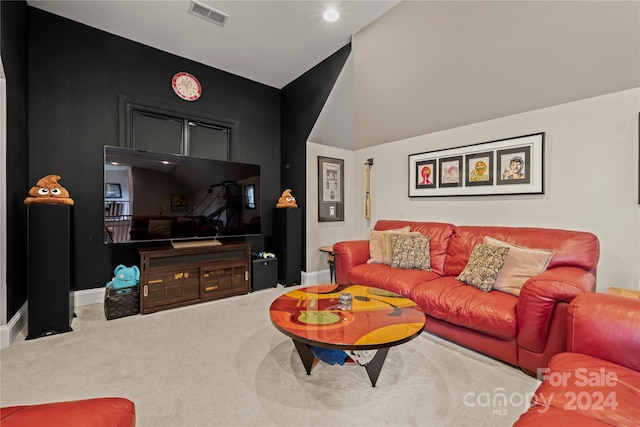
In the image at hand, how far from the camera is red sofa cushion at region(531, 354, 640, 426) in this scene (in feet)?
3.02

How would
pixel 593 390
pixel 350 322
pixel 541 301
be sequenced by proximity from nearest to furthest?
pixel 593 390 < pixel 350 322 < pixel 541 301

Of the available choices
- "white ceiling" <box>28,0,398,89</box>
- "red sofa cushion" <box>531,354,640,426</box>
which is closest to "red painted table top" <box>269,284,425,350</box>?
"red sofa cushion" <box>531,354,640,426</box>

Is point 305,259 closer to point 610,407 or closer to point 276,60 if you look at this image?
point 276,60

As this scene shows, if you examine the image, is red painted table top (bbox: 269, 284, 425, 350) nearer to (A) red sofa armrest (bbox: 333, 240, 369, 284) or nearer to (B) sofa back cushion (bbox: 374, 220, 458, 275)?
(A) red sofa armrest (bbox: 333, 240, 369, 284)

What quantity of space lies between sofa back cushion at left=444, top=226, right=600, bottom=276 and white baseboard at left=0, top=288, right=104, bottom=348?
3.71 metres

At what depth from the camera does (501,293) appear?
7.05 ft

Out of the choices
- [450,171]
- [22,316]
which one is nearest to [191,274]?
[22,316]

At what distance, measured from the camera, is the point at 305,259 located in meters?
4.16

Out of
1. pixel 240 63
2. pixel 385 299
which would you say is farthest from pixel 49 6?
pixel 385 299

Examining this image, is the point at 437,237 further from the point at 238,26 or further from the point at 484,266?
the point at 238,26

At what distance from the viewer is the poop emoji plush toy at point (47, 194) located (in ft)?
7.87

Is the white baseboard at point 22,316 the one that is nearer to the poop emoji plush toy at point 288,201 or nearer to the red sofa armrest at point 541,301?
the poop emoji plush toy at point 288,201

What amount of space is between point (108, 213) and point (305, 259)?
2.39m

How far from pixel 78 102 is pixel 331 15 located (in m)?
2.84
